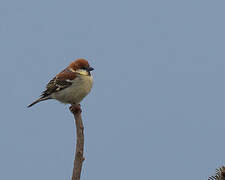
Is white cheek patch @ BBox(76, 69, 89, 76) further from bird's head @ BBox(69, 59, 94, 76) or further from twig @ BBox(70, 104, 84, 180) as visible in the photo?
twig @ BBox(70, 104, 84, 180)

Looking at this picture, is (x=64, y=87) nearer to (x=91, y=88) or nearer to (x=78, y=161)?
(x=91, y=88)

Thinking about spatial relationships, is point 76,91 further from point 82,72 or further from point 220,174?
point 220,174

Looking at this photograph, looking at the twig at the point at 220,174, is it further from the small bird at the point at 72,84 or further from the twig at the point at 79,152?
the small bird at the point at 72,84

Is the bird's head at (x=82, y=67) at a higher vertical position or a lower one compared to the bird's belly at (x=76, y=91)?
higher

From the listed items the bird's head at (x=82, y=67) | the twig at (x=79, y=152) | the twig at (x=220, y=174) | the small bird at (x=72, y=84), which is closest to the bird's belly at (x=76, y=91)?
the small bird at (x=72, y=84)

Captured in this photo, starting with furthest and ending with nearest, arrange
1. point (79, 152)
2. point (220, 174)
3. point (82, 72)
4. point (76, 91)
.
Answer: point (82, 72) < point (76, 91) < point (79, 152) < point (220, 174)

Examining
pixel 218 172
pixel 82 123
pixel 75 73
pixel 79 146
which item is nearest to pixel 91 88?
pixel 75 73

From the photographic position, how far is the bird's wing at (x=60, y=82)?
238 inches

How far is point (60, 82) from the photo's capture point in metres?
6.10

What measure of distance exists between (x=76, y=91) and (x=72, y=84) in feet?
0.54

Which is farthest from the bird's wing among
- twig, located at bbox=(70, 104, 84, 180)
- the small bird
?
twig, located at bbox=(70, 104, 84, 180)

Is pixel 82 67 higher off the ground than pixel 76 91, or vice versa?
pixel 82 67

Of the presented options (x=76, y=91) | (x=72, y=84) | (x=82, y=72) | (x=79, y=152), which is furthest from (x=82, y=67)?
(x=79, y=152)

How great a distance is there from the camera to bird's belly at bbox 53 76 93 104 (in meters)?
5.88
